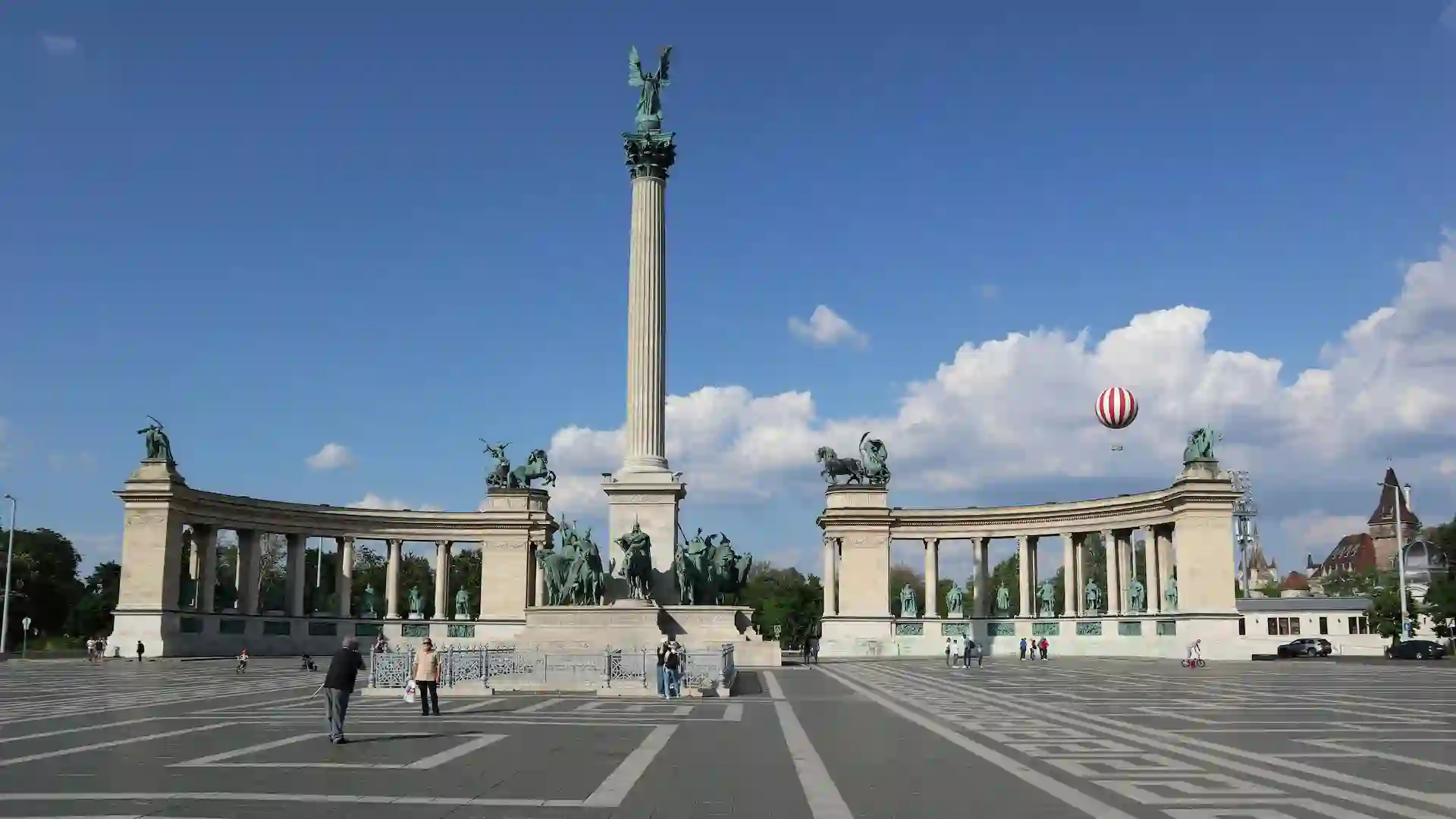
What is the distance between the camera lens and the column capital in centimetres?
6200

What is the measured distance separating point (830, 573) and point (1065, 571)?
17.8 meters

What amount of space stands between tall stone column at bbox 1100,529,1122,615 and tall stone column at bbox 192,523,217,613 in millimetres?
62292

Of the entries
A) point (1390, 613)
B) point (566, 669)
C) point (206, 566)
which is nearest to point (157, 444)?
point (206, 566)

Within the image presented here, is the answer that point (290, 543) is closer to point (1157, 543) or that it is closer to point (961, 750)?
point (1157, 543)

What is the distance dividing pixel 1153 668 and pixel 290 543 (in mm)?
60990

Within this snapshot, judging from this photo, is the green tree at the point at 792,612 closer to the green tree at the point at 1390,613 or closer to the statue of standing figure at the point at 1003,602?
the statue of standing figure at the point at 1003,602

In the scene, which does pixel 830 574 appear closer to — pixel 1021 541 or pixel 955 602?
pixel 955 602

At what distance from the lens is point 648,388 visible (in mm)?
59688

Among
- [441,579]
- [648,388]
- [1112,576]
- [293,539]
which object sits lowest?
[441,579]

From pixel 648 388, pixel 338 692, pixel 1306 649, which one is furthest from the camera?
pixel 1306 649

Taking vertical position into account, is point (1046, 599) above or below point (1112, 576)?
below

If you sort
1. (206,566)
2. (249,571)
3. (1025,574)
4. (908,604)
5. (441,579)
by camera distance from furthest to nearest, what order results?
(908,604) → (441,579) → (1025,574) → (249,571) → (206,566)

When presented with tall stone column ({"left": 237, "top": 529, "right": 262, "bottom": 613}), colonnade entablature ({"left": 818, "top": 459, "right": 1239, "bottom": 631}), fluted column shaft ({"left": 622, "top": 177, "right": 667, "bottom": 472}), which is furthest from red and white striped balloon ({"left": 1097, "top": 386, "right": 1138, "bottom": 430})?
tall stone column ({"left": 237, "top": 529, "right": 262, "bottom": 613})

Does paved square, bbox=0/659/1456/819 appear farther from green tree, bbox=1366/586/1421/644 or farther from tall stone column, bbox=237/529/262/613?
green tree, bbox=1366/586/1421/644
